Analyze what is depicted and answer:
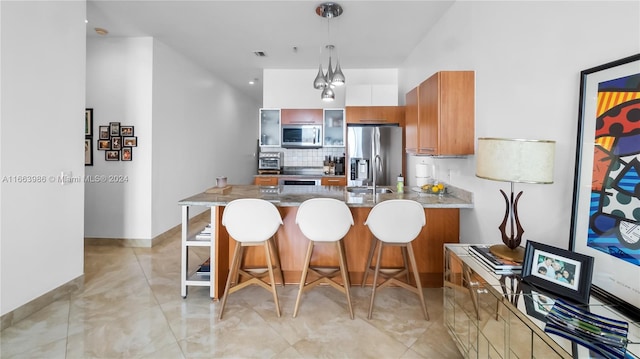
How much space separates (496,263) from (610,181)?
1.97 feet

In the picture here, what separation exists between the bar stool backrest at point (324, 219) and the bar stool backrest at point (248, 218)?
25 cm

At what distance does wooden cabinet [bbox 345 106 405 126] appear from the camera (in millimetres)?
4797

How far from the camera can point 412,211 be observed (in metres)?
2.32

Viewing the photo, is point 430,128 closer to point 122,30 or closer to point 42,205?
point 42,205

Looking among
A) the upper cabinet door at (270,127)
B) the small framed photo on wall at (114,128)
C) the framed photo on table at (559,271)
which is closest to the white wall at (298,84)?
the upper cabinet door at (270,127)

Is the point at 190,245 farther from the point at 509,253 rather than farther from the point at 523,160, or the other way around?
the point at 523,160

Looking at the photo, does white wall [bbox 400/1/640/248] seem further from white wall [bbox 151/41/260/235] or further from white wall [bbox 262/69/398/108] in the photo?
white wall [bbox 151/41/260/235]

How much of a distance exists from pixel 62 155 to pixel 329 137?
3.60 metres

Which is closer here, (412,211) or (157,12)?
(412,211)

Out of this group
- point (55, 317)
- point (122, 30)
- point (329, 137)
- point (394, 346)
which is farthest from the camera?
point (329, 137)

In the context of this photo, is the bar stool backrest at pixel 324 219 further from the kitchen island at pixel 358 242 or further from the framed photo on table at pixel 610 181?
the framed photo on table at pixel 610 181

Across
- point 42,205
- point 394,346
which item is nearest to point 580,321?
point 394,346

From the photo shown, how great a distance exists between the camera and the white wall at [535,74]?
142 centimetres

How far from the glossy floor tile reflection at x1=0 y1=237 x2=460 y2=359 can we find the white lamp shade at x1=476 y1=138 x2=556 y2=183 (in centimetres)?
Answer: 121
